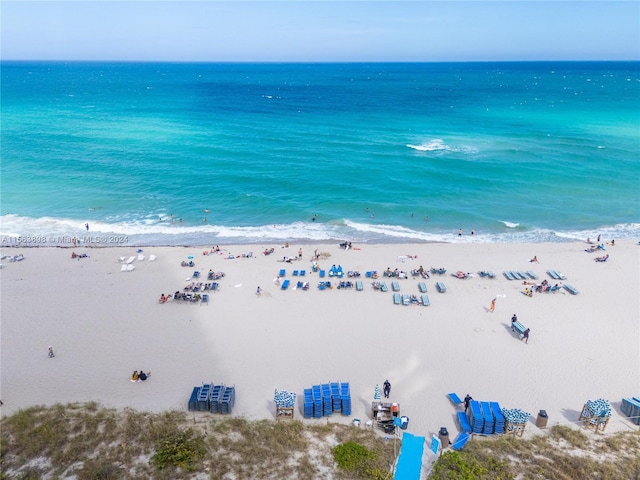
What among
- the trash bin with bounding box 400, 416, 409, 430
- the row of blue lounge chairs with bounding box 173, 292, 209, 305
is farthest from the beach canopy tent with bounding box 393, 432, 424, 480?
the row of blue lounge chairs with bounding box 173, 292, 209, 305

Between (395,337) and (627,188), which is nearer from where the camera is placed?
(395,337)

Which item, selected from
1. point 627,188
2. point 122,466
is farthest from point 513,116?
point 122,466

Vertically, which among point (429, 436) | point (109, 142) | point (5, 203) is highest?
point (109, 142)

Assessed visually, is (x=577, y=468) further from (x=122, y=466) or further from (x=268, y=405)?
(x=122, y=466)

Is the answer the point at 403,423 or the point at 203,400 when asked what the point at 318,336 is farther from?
the point at 203,400

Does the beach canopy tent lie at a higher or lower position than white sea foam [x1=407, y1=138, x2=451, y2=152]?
lower

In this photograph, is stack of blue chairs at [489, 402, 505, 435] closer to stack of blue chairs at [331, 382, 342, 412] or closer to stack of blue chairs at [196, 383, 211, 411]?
stack of blue chairs at [331, 382, 342, 412]
